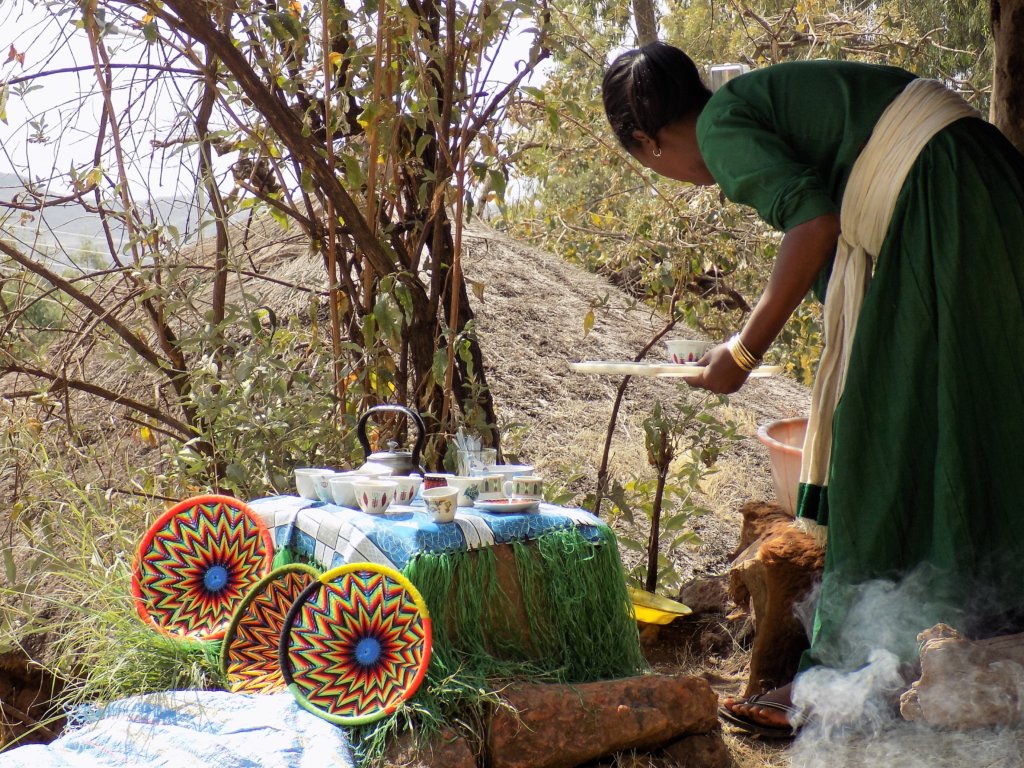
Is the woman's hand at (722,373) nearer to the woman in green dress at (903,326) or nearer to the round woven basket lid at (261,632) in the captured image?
the woman in green dress at (903,326)

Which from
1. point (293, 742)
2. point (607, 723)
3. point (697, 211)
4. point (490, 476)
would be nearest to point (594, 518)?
point (490, 476)

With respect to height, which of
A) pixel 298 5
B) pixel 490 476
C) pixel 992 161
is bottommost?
pixel 490 476

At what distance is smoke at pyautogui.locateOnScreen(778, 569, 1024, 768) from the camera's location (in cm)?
151

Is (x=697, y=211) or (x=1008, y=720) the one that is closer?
(x=1008, y=720)

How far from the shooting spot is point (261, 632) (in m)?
2.14

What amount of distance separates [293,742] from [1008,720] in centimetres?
115

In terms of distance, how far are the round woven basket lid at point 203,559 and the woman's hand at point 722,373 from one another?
1.07 metres

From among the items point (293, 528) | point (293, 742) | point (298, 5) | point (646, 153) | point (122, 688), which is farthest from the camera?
point (298, 5)

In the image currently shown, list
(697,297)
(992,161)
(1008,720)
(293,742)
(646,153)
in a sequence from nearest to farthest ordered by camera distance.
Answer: (1008,720), (992,161), (293,742), (646,153), (697,297)

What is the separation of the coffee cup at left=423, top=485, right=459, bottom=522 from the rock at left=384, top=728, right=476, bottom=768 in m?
0.41

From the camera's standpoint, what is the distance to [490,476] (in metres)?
2.21

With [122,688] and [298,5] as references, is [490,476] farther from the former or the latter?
[298,5]

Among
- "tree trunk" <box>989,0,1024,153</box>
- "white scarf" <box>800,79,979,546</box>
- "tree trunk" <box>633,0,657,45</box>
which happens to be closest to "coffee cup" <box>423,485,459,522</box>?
"white scarf" <box>800,79,979,546</box>

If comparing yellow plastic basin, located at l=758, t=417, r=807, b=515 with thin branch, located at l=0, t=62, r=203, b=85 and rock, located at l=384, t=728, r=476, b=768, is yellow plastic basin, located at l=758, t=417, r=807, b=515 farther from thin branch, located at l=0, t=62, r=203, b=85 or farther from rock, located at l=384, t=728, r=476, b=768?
thin branch, located at l=0, t=62, r=203, b=85
